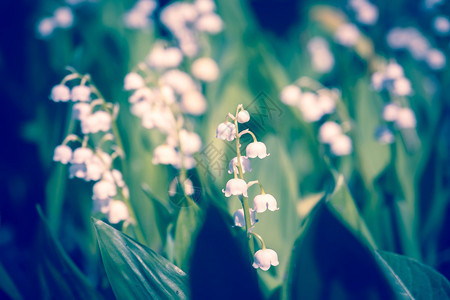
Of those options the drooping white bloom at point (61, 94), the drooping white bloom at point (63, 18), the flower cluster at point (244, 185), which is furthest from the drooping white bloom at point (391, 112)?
the drooping white bloom at point (63, 18)

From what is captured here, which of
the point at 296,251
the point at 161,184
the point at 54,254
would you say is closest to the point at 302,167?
the point at 161,184

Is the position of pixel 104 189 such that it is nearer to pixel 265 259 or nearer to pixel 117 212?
pixel 117 212

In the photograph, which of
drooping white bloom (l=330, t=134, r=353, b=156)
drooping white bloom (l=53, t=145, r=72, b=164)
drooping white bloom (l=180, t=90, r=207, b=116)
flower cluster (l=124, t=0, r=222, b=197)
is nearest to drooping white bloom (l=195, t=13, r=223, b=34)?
flower cluster (l=124, t=0, r=222, b=197)

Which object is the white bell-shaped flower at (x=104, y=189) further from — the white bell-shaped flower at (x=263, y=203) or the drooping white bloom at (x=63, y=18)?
the drooping white bloom at (x=63, y=18)

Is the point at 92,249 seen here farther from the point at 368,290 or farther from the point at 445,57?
the point at 445,57

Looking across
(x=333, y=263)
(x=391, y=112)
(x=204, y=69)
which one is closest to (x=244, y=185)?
(x=333, y=263)

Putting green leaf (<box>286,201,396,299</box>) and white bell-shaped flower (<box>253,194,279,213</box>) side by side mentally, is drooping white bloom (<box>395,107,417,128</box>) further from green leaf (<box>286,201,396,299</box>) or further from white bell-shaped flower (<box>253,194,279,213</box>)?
white bell-shaped flower (<box>253,194,279,213</box>)
